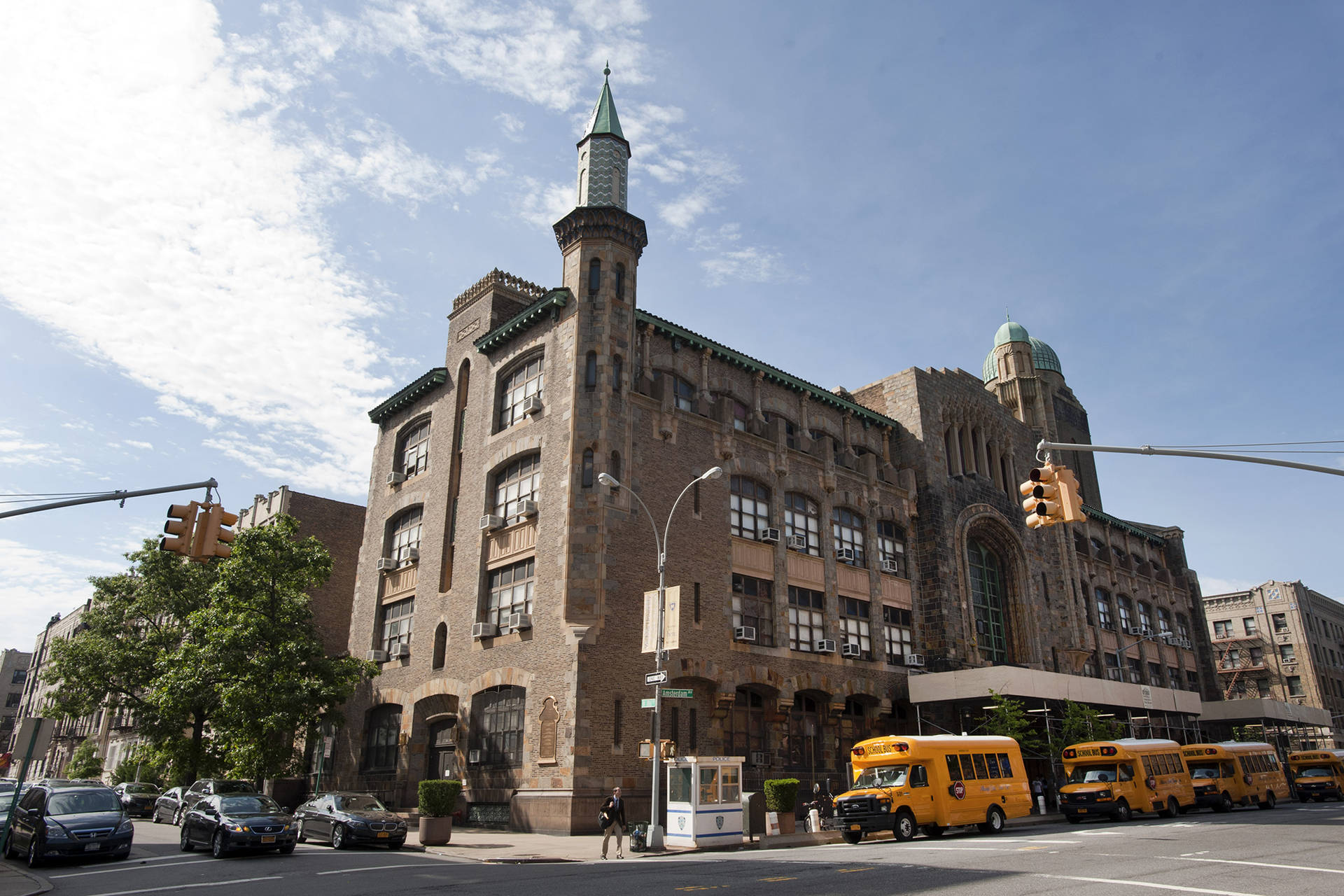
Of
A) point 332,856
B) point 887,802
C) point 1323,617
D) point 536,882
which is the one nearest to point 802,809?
point 887,802

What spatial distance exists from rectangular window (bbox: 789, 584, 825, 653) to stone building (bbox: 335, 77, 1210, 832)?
10cm

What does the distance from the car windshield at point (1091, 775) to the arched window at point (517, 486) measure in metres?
20.8

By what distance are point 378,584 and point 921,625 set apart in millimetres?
25380

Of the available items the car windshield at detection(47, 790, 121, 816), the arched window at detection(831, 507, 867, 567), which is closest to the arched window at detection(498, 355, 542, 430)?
the arched window at detection(831, 507, 867, 567)

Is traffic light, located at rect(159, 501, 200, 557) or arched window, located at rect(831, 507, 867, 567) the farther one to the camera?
arched window, located at rect(831, 507, 867, 567)

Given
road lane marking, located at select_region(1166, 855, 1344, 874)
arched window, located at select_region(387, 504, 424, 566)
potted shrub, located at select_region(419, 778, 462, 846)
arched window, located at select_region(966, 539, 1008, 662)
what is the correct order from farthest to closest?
arched window, located at select_region(966, 539, 1008, 662)
arched window, located at select_region(387, 504, 424, 566)
potted shrub, located at select_region(419, 778, 462, 846)
road lane marking, located at select_region(1166, 855, 1344, 874)

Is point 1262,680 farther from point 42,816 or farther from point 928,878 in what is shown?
point 42,816

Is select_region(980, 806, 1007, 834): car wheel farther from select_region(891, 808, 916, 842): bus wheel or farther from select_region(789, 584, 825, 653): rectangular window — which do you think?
select_region(789, 584, 825, 653): rectangular window

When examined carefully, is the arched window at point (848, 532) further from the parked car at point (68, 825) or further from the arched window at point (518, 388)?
the parked car at point (68, 825)

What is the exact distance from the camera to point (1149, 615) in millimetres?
62875

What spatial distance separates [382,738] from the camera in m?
38.4

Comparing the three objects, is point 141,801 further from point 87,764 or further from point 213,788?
point 87,764

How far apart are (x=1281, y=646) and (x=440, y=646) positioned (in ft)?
270

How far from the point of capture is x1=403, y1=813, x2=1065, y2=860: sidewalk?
71.6ft
